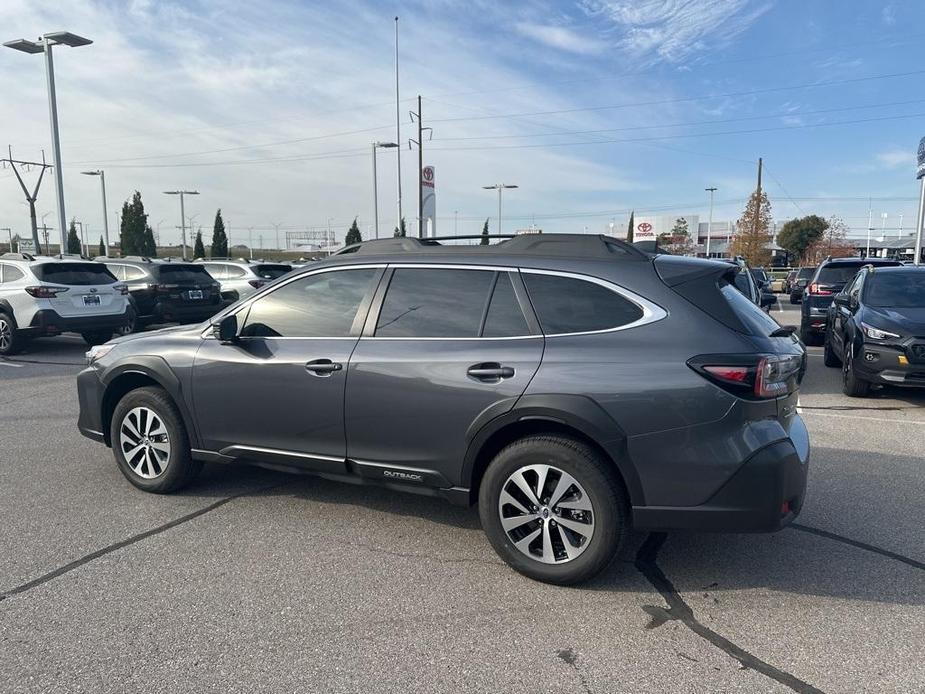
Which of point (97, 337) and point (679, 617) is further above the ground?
point (97, 337)

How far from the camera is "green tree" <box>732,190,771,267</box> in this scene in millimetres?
43156

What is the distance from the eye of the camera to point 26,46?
20.9 m

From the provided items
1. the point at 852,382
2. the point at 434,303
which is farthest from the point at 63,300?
the point at 852,382

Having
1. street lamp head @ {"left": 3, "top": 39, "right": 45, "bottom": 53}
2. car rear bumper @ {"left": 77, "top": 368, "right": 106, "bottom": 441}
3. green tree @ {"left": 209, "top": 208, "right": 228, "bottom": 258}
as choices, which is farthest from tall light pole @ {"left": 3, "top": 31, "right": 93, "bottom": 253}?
green tree @ {"left": 209, "top": 208, "right": 228, "bottom": 258}

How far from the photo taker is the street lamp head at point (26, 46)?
2075cm

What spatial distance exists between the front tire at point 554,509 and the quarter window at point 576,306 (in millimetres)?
593

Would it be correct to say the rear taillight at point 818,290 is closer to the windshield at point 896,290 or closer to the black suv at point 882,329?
the black suv at point 882,329

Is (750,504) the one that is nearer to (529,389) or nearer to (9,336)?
(529,389)

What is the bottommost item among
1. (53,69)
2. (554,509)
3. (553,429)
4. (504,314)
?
(554,509)

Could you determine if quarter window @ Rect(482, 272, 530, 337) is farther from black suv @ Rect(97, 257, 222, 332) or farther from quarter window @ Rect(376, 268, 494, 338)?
black suv @ Rect(97, 257, 222, 332)

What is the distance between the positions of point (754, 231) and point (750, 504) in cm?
4437

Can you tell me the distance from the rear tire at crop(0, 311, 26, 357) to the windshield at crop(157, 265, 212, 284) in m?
3.35

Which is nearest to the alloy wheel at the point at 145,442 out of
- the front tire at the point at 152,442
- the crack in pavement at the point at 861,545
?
the front tire at the point at 152,442

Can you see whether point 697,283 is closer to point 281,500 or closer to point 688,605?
point 688,605
